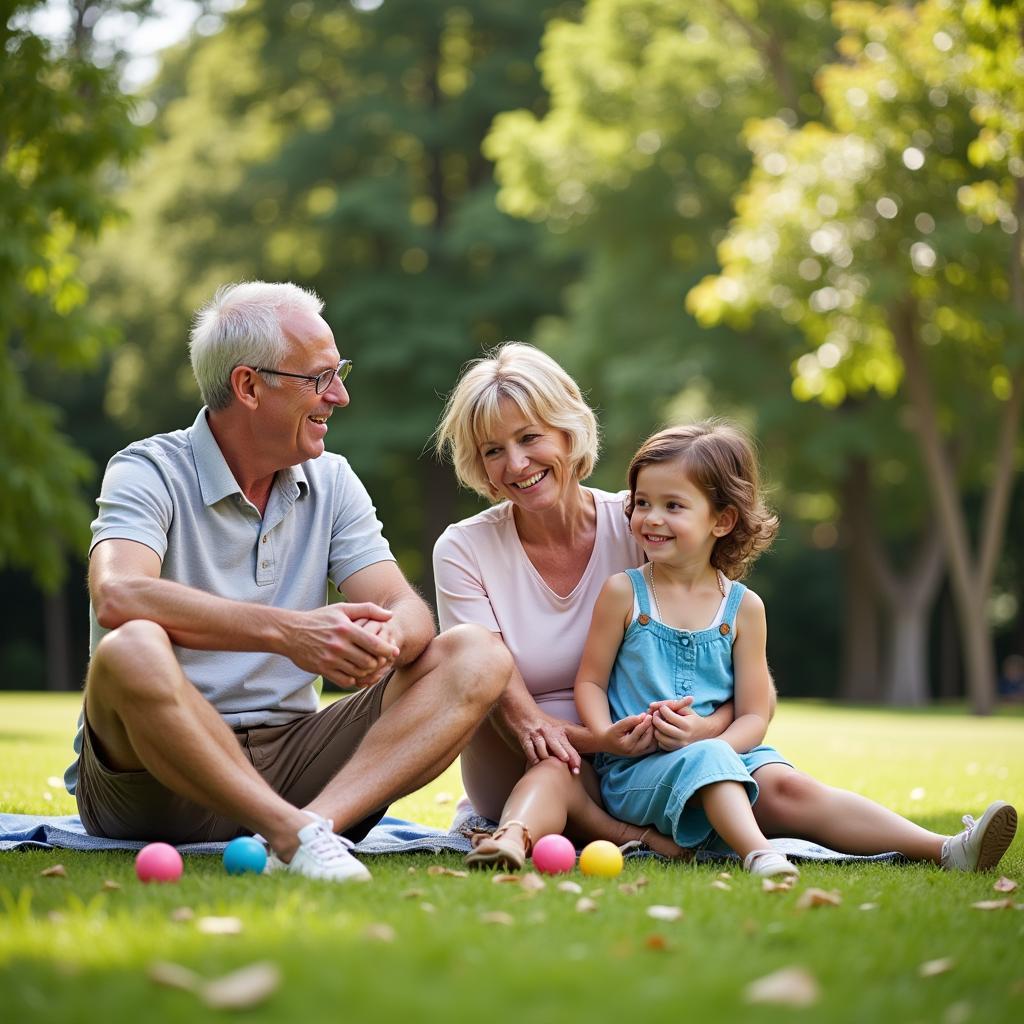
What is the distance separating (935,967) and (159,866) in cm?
202

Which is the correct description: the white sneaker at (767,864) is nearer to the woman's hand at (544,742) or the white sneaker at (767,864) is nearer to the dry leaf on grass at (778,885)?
the dry leaf on grass at (778,885)

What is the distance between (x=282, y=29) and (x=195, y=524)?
25.3 meters

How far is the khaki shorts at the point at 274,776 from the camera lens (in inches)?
175

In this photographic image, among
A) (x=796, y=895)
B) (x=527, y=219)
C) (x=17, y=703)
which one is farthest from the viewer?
(x=527, y=219)

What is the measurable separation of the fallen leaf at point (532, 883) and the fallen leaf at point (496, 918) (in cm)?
39

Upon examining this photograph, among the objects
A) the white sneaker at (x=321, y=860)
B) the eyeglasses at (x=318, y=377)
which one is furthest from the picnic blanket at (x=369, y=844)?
the eyeglasses at (x=318, y=377)

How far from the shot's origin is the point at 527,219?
25.9 m

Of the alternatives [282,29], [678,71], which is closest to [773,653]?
[678,71]

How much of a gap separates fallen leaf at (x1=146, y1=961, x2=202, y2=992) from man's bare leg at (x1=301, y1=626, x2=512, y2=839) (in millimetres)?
1672

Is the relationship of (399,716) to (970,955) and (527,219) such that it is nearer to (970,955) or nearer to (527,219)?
(970,955)

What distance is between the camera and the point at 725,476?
488 cm

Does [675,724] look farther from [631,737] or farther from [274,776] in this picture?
A: [274,776]

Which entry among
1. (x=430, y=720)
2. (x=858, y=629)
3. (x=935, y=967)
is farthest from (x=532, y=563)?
(x=858, y=629)

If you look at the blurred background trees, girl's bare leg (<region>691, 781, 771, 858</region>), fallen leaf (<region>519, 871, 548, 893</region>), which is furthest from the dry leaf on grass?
the blurred background trees
